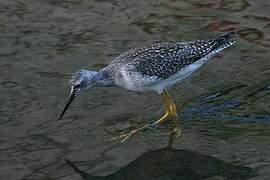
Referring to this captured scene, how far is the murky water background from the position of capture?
9.31 metres

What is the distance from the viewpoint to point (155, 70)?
10.2 meters

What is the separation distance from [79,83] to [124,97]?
1409 millimetres

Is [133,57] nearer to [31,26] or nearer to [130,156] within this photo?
[130,156]

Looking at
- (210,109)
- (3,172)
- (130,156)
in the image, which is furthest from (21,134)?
(210,109)

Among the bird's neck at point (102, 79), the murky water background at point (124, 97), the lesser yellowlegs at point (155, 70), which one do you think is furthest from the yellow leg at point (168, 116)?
the bird's neck at point (102, 79)

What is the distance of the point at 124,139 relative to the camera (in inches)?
393

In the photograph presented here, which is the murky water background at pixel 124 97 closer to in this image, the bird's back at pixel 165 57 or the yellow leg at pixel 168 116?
the yellow leg at pixel 168 116

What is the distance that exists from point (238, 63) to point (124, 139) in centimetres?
290

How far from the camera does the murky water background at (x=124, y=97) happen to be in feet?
30.6

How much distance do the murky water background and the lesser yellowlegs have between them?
0.44m

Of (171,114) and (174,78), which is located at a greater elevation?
(174,78)

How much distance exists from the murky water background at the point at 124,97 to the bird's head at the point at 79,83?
1.77ft

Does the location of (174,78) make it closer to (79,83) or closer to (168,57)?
(168,57)

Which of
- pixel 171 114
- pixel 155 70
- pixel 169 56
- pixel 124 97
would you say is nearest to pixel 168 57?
pixel 169 56
